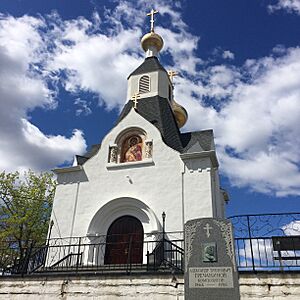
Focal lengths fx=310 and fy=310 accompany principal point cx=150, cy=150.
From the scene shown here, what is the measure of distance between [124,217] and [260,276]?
24.9ft

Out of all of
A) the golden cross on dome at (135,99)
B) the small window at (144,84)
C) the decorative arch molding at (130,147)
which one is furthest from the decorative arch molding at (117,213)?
the small window at (144,84)

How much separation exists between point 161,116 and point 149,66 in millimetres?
4939

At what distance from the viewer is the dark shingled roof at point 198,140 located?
14906 millimetres

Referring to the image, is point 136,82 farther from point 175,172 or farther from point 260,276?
point 260,276

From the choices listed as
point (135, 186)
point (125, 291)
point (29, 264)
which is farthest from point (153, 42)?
point (125, 291)

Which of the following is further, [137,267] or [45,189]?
[45,189]

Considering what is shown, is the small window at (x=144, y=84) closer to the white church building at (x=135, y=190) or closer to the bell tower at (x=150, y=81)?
the bell tower at (x=150, y=81)

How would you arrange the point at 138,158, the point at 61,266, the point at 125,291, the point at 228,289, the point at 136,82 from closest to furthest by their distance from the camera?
the point at 228,289 < the point at 125,291 < the point at 61,266 < the point at 138,158 < the point at 136,82

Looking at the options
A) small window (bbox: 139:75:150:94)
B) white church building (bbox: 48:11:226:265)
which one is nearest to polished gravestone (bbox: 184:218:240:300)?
white church building (bbox: 48:11:226:265)

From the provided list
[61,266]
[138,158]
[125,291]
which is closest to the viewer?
[125,291]

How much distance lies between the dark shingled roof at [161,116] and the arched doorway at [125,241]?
166 inches

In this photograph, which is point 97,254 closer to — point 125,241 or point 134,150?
point 125,241

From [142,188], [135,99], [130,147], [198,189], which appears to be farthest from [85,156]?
[198,189]

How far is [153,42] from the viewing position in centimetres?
2258
